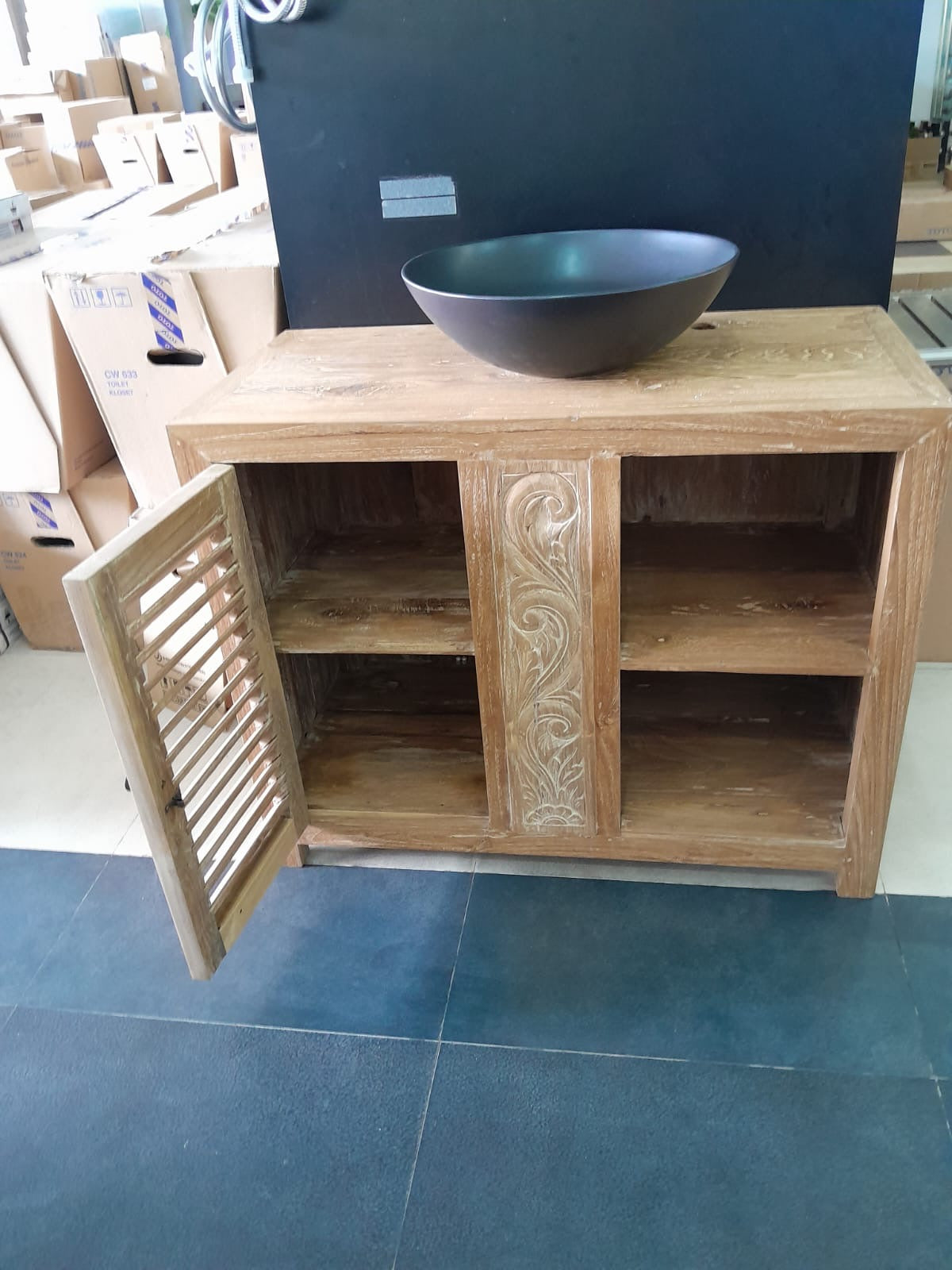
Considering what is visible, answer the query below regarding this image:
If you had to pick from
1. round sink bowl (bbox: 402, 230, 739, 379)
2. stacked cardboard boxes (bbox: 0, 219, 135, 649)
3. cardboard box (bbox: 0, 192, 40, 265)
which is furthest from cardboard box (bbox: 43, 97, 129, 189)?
round sink bowl (bbox: 402, 230, 739, 379)

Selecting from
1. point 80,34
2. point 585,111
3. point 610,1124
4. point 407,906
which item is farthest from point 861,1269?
point 80,34

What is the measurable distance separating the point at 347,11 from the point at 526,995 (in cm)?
133

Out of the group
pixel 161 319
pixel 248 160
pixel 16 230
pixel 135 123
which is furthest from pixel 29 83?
pixel 161 319

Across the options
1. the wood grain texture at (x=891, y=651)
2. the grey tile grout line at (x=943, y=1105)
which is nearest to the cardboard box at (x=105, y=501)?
the wood grain texture at (x=891, y=651)

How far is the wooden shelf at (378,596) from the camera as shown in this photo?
50.6 inches

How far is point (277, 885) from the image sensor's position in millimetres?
1485

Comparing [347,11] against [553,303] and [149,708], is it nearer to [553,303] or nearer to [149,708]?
[553,303]

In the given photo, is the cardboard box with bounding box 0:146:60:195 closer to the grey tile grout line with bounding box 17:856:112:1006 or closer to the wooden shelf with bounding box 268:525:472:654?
the wooden shelf with bounding box 268:525:472:654

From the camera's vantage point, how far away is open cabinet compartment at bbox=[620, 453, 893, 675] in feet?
3.95

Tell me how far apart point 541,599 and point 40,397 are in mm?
1114

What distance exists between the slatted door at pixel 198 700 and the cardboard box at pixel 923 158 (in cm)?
206

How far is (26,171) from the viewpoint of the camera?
9.48 feet

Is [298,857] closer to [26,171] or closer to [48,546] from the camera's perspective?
[48,546]

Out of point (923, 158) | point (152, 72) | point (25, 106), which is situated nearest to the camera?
point (923, 158)
